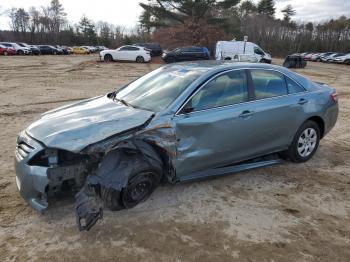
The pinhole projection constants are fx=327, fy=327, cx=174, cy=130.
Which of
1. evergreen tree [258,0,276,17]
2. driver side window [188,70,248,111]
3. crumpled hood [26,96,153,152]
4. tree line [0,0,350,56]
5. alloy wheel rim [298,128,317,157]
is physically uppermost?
evergreen tree [258,0,276,17]

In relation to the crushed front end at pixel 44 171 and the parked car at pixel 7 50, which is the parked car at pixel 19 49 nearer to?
the parked car at pixel 7 50

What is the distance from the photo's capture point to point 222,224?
11.4 ft

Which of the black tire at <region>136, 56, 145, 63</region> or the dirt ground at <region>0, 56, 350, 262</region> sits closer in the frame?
the dirt ground at <region>0, 56, 350, 262</region>

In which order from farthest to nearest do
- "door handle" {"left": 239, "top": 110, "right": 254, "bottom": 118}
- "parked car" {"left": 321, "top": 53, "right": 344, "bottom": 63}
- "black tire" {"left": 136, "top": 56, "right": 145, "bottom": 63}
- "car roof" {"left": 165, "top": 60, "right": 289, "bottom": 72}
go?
1. "parked car" {"left": 321, "top": 53, "right": 344, "bottom": 63}
2. "black tire" {"left": 136, "top": 56, "right": 145, "bottom": 63}
3. "car roof" {"left": 165, "top": 60, "right": 289, "bottom": 72}
4. "door handle" {"left": 239, "top": 110, "right": 254, "bottom": 118}

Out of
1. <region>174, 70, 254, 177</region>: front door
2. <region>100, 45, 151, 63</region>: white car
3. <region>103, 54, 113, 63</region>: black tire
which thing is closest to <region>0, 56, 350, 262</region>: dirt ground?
<region>174, 70, 254, 177</region>: front door

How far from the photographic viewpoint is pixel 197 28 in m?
38.3

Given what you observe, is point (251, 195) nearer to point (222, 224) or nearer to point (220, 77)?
point (222, 224)

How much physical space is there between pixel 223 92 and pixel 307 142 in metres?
1.87

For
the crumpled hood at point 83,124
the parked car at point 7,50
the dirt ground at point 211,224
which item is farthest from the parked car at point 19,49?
the crumpled hood at point 83,124

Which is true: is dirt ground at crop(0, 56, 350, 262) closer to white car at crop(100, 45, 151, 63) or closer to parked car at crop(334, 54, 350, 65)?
white car at crop(100, 45, 151, 63)

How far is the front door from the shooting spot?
12.4 feet

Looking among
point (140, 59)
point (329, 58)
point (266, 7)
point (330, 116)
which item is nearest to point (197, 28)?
point (140, 59)

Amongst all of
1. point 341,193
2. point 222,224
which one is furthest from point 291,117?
point 222,224

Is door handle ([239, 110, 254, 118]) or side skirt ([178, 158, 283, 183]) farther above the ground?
door handle ([239, 110, 254, 118])
